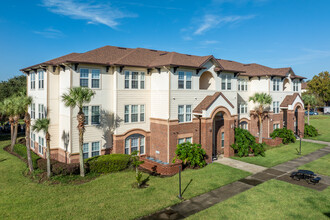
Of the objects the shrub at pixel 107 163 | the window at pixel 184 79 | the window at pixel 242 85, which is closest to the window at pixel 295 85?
the window at pixel 242 85

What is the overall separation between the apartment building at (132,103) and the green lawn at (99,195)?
3.80 meters

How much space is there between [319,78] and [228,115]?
3216 inches

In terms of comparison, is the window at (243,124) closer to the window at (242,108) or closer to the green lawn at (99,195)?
the window at (242,108)

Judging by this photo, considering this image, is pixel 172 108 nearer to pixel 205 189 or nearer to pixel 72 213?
pixel 205 189

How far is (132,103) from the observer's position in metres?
23.3

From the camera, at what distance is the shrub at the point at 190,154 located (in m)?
21.2

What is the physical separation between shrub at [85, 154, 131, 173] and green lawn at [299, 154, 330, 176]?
17002 mm

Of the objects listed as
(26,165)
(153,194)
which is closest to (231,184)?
(153,194)

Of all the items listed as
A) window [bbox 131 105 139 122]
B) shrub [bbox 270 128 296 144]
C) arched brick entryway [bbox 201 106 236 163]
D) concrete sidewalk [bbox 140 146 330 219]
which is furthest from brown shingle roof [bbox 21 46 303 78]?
shrub [bbox 270 128 296 144]

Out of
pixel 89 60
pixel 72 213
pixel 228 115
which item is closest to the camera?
pixel 72 213

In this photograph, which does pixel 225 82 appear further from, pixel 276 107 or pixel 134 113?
pixel 276 107

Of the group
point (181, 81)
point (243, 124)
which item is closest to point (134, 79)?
point (181, 81)

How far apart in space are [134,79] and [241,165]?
542 inches

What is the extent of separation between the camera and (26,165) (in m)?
22.2
